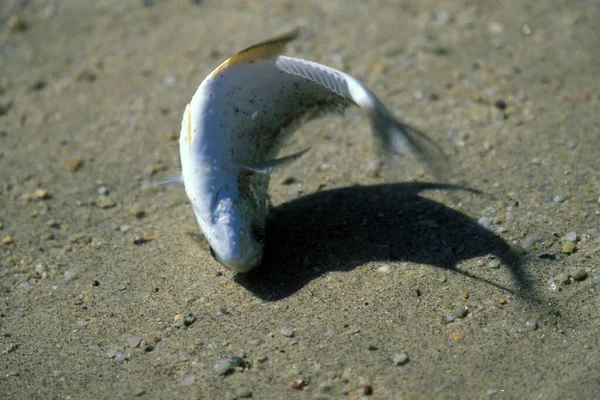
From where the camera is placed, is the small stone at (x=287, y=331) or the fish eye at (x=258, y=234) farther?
the fish eye at (x=258, y=234)

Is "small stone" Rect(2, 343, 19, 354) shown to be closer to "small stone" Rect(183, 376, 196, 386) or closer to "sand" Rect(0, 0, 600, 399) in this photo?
"sand" Rect(0, 0, 600, 399)

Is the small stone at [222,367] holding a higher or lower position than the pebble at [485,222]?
lower

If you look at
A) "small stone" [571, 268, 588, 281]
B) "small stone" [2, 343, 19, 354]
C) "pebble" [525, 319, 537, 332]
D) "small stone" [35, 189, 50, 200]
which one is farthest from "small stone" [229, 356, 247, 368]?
"small stone" [35, 189, 50, 200]

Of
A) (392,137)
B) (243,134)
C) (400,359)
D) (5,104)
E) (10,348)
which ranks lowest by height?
(10,348)

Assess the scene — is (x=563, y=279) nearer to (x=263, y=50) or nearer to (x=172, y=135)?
(x=263, y=50)

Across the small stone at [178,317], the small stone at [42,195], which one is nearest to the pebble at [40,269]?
the small stone at [42,195]

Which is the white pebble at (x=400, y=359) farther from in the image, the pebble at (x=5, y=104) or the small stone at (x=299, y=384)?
the pebble at (x=5, y=104)

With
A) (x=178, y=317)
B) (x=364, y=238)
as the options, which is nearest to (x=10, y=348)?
(x=178, y=317)
